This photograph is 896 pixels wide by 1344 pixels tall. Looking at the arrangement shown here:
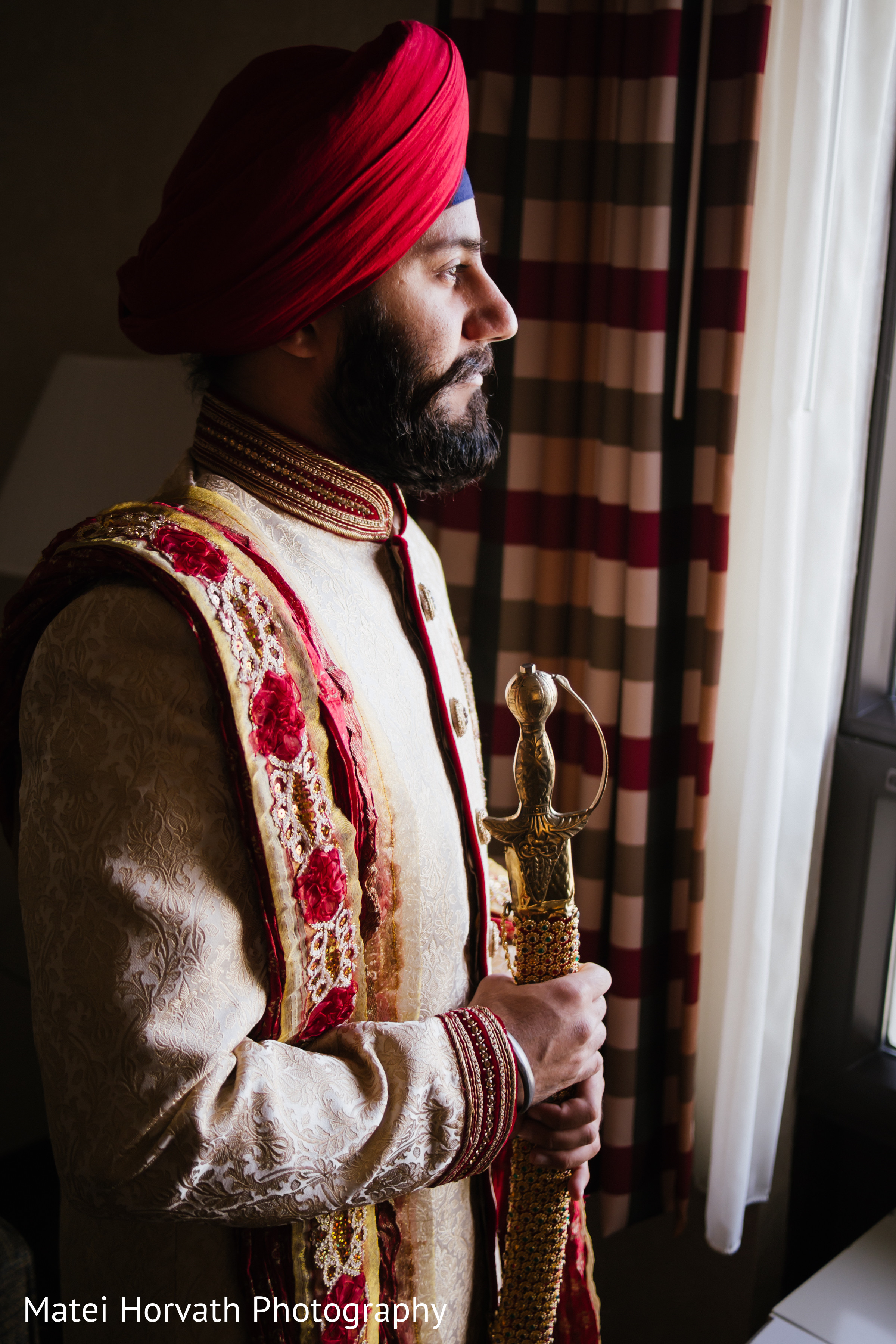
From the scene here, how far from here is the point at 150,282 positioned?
92 cm

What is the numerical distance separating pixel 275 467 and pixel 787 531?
0.75 m

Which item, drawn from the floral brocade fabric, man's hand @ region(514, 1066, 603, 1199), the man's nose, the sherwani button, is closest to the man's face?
the man's nose

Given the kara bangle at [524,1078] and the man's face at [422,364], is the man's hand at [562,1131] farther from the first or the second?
the man's face at [422,364]

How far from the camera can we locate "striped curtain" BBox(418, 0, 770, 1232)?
142 cm

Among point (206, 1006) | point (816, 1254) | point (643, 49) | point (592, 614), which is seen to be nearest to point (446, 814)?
point (206, 1006)

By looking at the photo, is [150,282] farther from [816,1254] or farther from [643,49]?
[816,1254]

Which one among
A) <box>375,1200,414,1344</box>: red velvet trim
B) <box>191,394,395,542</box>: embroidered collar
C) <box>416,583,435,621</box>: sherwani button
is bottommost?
<box>375,1200,414,1344</box>: red velvet trim

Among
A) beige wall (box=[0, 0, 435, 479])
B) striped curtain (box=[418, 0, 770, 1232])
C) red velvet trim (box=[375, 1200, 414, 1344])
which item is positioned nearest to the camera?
red velvet trim (box=[375, 1200, 414, 1344])

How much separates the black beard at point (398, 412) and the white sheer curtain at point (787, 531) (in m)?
0.54

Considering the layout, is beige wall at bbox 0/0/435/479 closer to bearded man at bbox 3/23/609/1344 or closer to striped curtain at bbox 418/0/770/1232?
striped curtain at bbox 418/0/770/1232

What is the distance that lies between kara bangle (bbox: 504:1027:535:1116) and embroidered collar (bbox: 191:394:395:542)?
50 cm

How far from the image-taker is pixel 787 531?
139 centimetres

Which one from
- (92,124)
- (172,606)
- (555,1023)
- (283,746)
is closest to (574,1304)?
(555,1023)

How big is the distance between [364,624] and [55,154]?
4.71 ft
